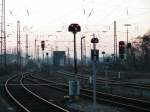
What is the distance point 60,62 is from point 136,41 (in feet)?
125

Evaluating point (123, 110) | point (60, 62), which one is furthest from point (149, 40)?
point (123, 110)

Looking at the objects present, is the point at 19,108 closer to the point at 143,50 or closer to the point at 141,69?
the point at 141,69

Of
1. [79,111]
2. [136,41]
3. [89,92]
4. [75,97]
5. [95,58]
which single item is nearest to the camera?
[95,58]

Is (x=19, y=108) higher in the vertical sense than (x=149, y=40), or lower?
lower

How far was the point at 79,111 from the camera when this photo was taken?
21.5m

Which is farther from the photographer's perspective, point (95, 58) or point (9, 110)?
point (9, 110)

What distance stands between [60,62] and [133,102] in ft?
326

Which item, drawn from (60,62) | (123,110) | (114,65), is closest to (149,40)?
(114,65)

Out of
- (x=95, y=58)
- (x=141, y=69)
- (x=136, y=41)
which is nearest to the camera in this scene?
(x=95, y=58)

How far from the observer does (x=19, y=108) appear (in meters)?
23.4

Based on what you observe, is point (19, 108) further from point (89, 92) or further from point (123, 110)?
point (89, 92)

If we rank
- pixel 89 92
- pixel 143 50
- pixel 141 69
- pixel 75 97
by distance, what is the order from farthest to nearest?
pixel 143 50, pixel 141 69, pixel 89 92, pixel 75 97

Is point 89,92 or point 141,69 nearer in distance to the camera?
point 89,92

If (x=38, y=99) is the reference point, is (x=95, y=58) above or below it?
above
